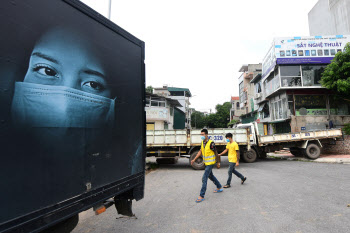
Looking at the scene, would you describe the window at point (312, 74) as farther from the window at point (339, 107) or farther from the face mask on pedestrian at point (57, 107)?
the face mask on pedestrian at point (57, 107)

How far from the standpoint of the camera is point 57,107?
183 cm

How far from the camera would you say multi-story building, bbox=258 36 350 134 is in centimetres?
1775

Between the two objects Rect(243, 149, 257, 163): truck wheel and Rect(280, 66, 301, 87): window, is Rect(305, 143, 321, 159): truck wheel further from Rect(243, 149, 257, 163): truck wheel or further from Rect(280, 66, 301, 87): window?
Rect(280, 66, 301, 87): window

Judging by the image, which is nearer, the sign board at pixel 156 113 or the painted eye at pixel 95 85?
the painted eye at pixel 95 85

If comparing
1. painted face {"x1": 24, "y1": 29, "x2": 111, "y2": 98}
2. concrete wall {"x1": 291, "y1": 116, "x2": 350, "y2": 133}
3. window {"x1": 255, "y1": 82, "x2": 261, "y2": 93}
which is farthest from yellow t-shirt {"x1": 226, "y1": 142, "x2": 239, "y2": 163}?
window {"x1": 255, "y1": 82, "x2": 261, "y2": 93}

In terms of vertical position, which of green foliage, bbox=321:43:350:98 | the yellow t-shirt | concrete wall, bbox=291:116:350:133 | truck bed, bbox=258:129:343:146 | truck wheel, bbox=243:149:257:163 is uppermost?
green foliage, bbox=321:43:350:98

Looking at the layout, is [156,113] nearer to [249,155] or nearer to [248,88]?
[249,155]

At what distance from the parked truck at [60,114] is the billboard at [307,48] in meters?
19.2

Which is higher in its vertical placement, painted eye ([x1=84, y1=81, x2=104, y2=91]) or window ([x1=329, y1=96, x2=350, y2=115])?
window ([x1=329, y1=96, x2=350, y2=115])

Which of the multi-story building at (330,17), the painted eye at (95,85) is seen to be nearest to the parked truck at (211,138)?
the painted eye at (95,85)

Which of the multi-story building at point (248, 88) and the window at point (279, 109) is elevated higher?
the multi-story building at point (248, 88)

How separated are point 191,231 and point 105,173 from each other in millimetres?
1879

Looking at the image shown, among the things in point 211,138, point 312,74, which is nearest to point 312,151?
point 211,138

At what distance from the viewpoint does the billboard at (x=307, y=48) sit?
17.7 m
